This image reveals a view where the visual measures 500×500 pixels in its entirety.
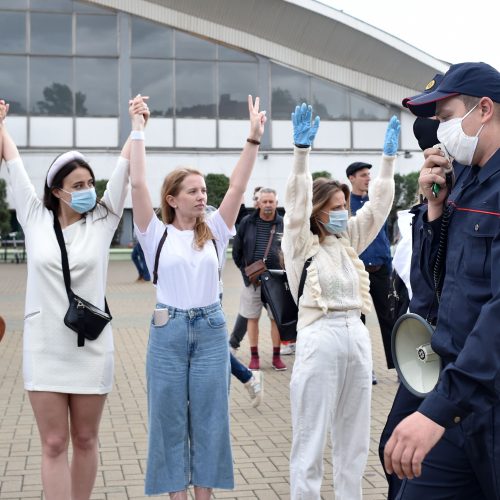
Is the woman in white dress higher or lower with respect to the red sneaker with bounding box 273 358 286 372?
higher

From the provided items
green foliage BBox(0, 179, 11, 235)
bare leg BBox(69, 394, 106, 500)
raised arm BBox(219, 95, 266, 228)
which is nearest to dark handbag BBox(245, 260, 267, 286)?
raised arm BBox(219, 95, 266, 228)

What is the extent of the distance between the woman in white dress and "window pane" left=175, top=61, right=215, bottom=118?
37932mm

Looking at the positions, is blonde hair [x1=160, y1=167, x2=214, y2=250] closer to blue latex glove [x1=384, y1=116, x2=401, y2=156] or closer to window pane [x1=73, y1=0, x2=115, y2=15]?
blue latex glove [x1=384, y1=116, x2=401, y2=156]

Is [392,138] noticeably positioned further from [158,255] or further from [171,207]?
[158,255]

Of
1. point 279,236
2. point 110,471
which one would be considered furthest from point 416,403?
point 279,236

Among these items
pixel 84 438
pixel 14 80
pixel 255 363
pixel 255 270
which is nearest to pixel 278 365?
pixel 255 363

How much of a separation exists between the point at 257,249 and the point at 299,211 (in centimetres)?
480

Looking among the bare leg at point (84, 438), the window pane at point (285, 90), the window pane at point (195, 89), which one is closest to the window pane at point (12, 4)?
the window pane at point (195, 89)

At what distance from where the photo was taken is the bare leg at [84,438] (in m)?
4.45

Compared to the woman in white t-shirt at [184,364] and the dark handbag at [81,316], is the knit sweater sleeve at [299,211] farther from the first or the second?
the dark handbag at [81,316]

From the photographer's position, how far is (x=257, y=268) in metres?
9.41

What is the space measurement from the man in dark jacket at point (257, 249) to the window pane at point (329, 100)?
34991 millimetres

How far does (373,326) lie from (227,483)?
928 centimetres

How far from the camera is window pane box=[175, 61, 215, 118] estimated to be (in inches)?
1647
